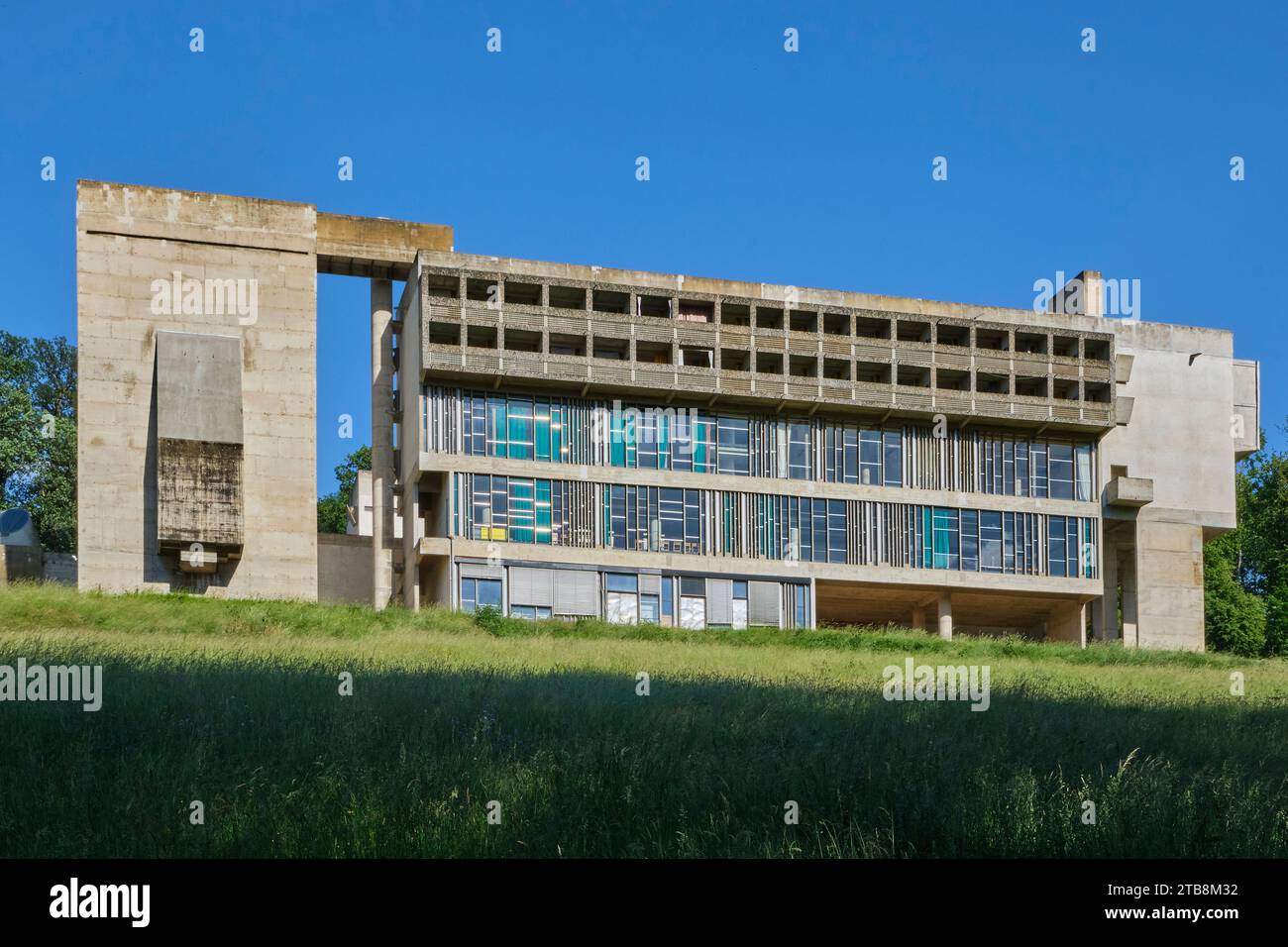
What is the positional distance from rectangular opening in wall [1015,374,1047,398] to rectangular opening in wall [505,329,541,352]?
18681 mm

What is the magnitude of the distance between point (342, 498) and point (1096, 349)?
44.3m

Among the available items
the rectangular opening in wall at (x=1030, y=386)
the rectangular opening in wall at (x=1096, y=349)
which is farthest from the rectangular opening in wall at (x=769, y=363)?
the rectangular opening in wall at (x=1096, y=349)

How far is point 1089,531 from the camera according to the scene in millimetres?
63062

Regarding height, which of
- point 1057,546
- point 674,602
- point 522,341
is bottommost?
point 674,602

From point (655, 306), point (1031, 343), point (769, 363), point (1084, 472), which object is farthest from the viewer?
point (1031, 343)

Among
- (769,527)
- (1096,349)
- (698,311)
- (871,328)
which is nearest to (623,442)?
(698,311)

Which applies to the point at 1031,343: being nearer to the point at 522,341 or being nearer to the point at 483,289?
the point at 522,341

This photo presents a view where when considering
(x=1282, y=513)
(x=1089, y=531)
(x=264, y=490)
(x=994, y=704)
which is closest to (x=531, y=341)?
(x=264, y=490)

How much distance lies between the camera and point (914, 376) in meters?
62.2

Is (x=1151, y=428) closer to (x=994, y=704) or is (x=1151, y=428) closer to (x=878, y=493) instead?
(x=878, y=493)

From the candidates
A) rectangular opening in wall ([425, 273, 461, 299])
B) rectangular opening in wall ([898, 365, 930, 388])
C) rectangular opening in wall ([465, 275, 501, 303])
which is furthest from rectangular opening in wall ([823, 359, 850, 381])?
rectangular opening in wall ([425, 273, 461, 299])

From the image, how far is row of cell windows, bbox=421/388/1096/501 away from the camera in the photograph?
5728 centimetres

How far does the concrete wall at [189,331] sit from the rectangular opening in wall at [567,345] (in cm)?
846
